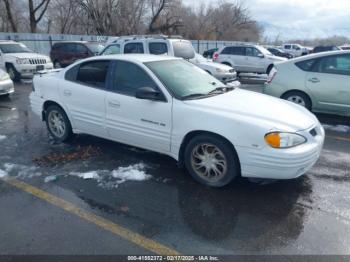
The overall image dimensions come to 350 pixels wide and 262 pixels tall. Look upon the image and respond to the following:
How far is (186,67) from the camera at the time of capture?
199 inches

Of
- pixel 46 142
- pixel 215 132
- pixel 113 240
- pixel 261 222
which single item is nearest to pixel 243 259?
pixel 261 222

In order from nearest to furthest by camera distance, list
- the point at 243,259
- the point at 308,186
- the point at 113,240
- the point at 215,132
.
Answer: the point at 243,259, the point at 113,240, the point at 215,132, the point at 308,186

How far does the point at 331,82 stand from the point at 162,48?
233 inches

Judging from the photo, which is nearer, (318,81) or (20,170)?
(20,170)

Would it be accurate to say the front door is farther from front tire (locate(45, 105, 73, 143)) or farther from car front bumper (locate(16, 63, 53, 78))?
car front bumper (locate(16, 63, 53, 78))

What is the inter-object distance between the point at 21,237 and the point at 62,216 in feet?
1.49

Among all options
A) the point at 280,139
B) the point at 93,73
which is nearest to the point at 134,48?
the point at 93,73

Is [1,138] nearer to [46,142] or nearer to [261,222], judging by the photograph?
[46,142]

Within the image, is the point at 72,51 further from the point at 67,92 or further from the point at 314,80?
the point at 314,80

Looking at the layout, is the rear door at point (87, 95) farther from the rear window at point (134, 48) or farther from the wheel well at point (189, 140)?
the rear window at point (134, 48)

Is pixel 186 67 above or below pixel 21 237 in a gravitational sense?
above

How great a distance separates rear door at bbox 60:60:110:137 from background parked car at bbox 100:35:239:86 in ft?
19.7

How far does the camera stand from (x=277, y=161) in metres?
3.56

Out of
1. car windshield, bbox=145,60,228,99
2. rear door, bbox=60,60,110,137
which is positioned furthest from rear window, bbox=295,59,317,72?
rear door, bbox=60,60,110,137
